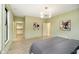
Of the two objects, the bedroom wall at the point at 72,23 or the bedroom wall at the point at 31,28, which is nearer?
the bedroom wall at the point at 72,23

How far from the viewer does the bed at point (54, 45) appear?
1.39 meters

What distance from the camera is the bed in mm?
1393

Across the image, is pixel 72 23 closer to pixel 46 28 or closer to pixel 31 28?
pixel 46 28

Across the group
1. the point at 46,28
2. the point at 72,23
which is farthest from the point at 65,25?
the point at 46,28

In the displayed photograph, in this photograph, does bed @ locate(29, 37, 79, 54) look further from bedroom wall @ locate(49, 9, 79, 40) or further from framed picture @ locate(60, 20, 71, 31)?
framed picture @ locate(60, 20, 71, 31)

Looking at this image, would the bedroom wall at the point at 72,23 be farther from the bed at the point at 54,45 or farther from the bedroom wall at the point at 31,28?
the bedroom wall at the point at 31,28

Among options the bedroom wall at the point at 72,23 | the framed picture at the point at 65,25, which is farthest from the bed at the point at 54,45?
the framed picture at the point at 65,25

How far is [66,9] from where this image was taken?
4.78ft

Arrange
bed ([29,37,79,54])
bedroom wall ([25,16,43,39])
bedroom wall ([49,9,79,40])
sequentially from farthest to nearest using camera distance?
bedroom wall ([25,16,43,39]) < bedroom wall ([49,9,79,40]) < bed ([29,37,79,54])

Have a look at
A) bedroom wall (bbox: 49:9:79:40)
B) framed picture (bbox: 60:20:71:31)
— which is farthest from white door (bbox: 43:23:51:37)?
framed picture (bbox: 60:20:71:31)

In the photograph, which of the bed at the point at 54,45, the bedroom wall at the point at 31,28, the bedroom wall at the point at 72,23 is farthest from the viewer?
the bedroom wall at the point at 31,28

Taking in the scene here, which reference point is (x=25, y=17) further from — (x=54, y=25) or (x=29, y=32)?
(x=54, y=25)
